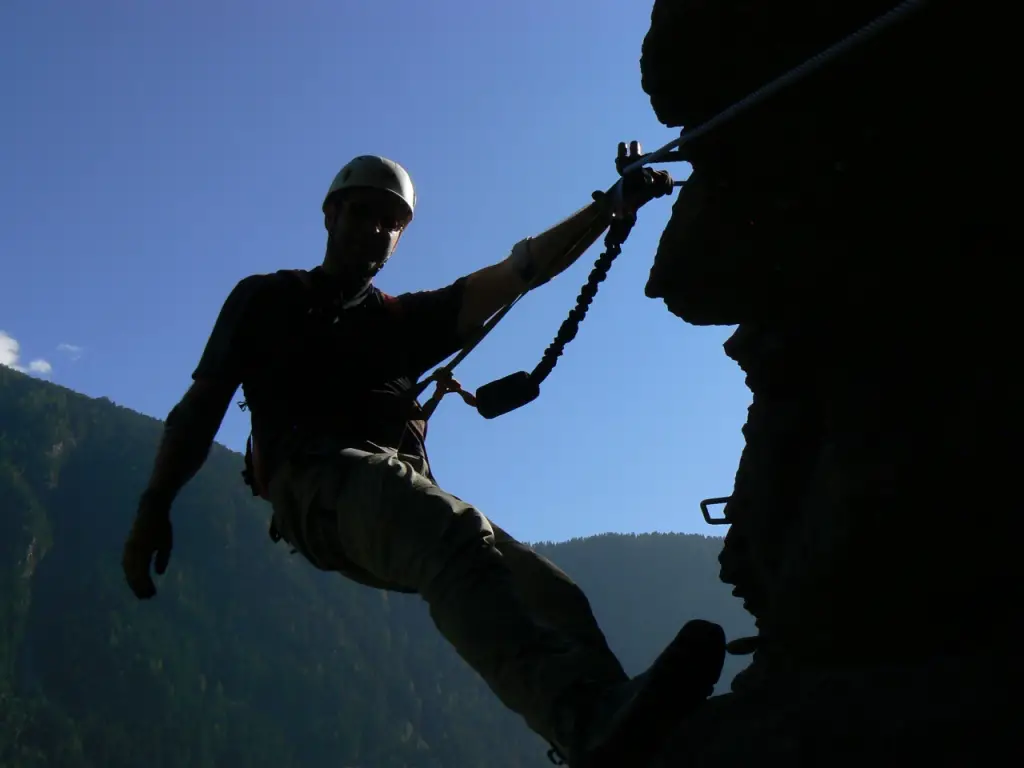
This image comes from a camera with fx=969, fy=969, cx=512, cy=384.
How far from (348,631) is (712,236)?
83269 mm

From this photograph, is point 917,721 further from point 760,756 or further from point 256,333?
point 256,333

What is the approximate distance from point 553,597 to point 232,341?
68.1 inches

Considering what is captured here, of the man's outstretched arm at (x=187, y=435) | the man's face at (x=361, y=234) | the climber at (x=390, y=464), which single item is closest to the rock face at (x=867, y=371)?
the climber at (x=390, y=464)

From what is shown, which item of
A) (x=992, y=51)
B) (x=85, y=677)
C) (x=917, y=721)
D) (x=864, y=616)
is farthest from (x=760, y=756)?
(x=85, y=677)

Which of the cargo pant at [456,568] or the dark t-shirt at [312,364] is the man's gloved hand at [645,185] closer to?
the dark t-shirt at [312,364]

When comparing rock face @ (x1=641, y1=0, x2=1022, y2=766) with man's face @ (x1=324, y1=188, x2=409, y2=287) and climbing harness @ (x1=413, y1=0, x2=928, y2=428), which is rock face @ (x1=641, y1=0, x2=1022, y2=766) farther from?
man's face @ (x1=324, y1=188, x2=409, y2=287)

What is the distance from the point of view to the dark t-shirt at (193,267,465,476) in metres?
3.96

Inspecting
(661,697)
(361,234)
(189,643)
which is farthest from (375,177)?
(189,643)

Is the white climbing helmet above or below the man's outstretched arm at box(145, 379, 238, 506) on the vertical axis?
above

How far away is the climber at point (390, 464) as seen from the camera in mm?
2801

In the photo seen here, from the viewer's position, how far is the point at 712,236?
357 centimetres

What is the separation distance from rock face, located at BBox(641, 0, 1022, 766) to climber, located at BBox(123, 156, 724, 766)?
16.6 inches

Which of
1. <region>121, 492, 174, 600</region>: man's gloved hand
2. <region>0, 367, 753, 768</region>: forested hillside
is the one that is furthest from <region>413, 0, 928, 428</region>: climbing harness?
<region>0, 367, 753, 768</region>: forested hillside

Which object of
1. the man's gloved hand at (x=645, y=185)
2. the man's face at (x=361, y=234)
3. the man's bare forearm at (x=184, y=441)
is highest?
the man's face at (x=361, y=234)
